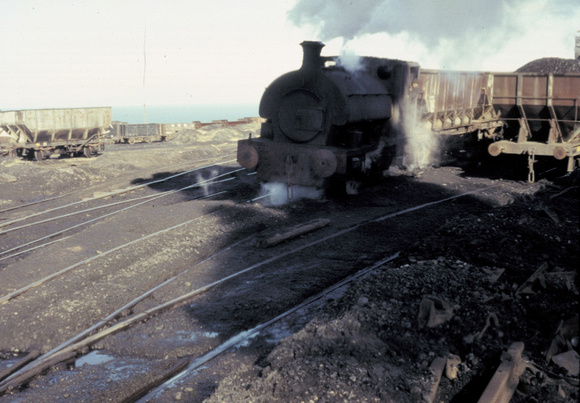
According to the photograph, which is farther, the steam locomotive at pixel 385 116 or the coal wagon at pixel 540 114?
the coal wagon at pixel 540 114

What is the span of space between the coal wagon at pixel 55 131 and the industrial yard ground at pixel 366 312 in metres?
14.0

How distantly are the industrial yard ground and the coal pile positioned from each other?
11.2 meters

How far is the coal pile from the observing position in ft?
62.4

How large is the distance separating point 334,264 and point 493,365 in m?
3.37

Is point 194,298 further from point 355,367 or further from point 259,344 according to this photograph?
point 355,367

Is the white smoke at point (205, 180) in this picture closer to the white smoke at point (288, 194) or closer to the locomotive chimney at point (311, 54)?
the white smoke at point (288, 194)

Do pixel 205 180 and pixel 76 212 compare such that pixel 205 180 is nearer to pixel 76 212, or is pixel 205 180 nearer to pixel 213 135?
pixel 76 212

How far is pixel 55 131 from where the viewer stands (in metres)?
22.3

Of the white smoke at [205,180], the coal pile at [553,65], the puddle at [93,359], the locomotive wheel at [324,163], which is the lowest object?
the puddle at [93,359]

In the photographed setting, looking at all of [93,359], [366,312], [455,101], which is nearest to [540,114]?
[455,101]

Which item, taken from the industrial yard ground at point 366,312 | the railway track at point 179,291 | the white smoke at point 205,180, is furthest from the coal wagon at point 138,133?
the railway track at point 179,291

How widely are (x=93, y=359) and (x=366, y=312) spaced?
286 cm

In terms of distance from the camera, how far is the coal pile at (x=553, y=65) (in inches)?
749

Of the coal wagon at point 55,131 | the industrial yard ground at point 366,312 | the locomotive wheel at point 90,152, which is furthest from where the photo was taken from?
the locomotive wheel at point 90,152
